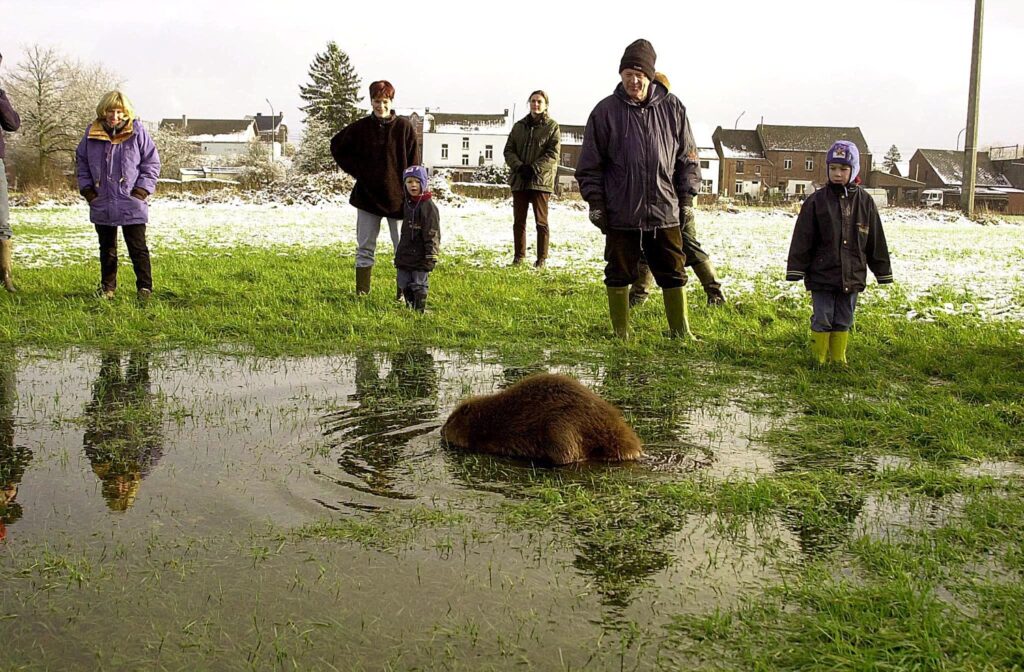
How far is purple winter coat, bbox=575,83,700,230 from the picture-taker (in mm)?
7219

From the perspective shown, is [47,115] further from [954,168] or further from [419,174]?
[954,168]

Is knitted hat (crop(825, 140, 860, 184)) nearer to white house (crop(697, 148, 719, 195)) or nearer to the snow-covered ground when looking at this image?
the snow-covered ground

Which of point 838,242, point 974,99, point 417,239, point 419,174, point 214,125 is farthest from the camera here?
point 214,125

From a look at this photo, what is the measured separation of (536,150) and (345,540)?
9412 mm

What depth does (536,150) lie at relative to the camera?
476 inches

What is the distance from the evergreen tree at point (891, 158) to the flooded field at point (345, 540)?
110585mm

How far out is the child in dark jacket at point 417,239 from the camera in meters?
8.75

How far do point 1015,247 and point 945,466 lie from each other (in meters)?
14.7

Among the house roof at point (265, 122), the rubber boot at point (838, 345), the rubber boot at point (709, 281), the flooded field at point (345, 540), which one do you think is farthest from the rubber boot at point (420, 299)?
the house roof at point (265, 122)

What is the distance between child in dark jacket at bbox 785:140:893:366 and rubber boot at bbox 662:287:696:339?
3.56 feet

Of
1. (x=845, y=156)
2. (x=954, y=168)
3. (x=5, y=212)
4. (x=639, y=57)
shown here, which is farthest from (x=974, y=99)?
(x=954, y=168)

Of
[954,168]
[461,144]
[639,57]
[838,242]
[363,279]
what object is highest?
[461,144]

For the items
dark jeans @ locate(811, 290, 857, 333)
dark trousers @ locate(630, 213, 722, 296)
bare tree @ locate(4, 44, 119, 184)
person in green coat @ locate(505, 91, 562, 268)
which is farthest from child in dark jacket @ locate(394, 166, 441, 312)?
bare tree @ locate(4, 44, 119, 184)

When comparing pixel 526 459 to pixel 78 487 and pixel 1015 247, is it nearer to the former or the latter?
A: pixel 78 487
